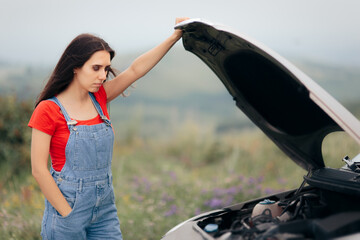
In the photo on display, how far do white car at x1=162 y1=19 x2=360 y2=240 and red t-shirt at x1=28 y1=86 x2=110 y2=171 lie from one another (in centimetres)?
75

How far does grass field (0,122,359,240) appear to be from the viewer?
13.9 ft

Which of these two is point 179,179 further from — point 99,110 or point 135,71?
point 99,110

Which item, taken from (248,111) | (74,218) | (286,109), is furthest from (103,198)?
(286,109)

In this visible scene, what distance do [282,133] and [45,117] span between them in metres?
1.41

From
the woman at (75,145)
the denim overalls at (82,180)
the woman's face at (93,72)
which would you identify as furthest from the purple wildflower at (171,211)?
the woman's face at (93,72)

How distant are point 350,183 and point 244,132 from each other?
650 cm

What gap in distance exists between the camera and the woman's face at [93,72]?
2.27 m

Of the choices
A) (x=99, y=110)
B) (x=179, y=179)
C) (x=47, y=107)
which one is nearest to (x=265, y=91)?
(x=99, y=110)

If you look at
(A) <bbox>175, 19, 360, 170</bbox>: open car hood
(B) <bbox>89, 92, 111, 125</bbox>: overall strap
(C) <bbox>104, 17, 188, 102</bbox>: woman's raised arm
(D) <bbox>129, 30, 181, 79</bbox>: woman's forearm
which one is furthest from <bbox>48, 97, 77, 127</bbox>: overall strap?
(A) <bbox>175, 19, 360, 170</bbox>: open car hood

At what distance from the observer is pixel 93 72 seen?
89.2 inches

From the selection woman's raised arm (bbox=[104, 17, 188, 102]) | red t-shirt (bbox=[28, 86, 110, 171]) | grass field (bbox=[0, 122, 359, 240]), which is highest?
woman's raised arm (bbox=[104, 17, 188, 102])

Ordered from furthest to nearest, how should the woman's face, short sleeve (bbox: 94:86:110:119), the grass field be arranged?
the grass field < short sleeve (bbox: 94:86:110:119) < the woman's face

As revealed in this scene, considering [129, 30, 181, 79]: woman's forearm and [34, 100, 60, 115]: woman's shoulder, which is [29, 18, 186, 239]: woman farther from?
[129, 30, 181, 79]: woman's forearm

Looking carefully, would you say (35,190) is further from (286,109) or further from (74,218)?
(286,109)
